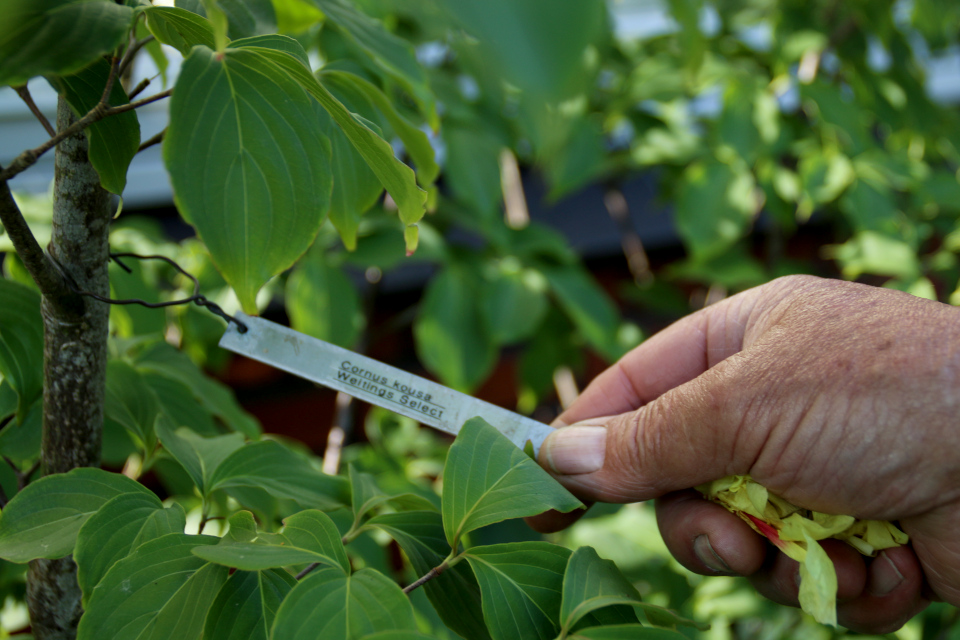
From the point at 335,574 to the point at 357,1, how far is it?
40 cm

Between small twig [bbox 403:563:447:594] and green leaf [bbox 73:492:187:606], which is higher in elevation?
green leaf [bbox 73:492:187:606]

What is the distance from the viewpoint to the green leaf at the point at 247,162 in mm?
224

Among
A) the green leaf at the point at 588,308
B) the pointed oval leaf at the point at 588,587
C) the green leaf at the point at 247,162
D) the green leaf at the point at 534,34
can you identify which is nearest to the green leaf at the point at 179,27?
the green leaf at the point at 247,162

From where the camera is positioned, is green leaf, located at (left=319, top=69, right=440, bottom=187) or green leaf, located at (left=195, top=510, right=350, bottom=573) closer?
green leaf, located at (left=195, top=510, right=350, bottom=573)

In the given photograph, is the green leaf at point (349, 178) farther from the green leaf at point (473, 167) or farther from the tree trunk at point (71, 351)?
the green leaf at point (473, 167)

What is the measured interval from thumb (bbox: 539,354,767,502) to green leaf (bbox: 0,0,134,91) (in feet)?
0.98

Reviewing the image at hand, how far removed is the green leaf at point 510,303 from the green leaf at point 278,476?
35 centimetres

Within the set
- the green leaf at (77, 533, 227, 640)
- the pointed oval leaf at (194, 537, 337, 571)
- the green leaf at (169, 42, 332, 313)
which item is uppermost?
the green leaf at (169, 42, 332, 313)

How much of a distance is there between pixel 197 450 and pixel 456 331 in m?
0.39

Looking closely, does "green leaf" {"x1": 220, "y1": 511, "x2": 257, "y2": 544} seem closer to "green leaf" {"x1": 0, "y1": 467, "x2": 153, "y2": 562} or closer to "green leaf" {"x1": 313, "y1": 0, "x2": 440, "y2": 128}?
"green leaf" {"x1": 0, "y1": 467, "x2": 153, "y2": 562}

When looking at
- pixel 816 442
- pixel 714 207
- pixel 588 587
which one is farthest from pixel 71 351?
pixel 714 207

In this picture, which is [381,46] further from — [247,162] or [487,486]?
[487,486]

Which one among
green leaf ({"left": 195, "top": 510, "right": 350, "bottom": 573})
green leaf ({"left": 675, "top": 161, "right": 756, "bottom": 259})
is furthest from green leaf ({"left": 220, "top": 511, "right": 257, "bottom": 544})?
green leaf ({"left": 675, "top": 161, "right": 756, "bottom": 259})

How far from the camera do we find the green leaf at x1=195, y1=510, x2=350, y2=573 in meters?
0.23
